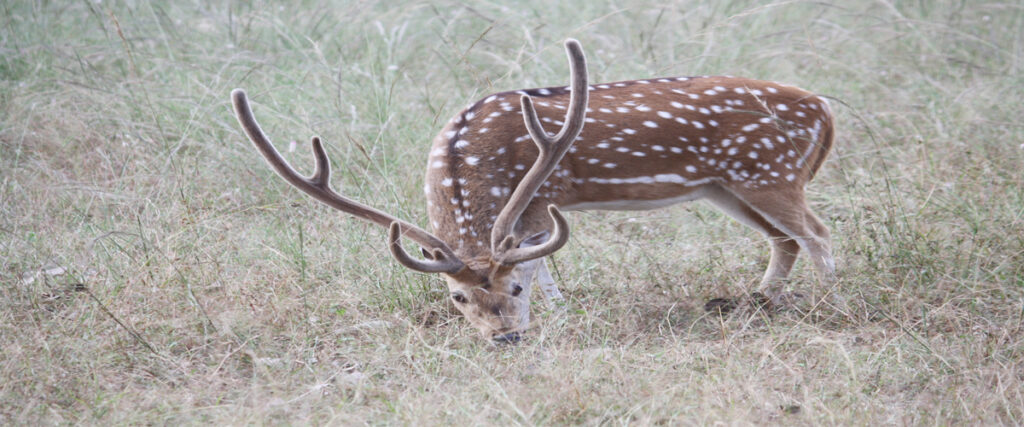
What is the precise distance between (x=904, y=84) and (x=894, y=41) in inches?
33.7

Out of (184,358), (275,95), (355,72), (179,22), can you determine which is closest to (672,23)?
(355,72)

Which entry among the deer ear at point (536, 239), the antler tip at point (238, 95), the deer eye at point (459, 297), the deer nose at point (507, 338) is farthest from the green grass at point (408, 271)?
the antler tip at point (238, 95)

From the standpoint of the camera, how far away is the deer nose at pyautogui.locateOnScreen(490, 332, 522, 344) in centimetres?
386

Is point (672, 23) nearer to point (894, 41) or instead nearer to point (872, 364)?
point (894, 41)

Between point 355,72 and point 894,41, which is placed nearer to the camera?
point 355,72

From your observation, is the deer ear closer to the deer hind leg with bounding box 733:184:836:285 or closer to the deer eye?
the deer eye

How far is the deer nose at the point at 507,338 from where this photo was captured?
12.7 feet

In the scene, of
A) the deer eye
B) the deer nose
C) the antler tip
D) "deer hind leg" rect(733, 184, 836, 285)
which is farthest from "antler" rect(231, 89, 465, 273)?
"deer hind leg" rect(733, 184, 836, 285)

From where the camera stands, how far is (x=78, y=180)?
5.46m

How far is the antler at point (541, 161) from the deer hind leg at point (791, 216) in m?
0.99

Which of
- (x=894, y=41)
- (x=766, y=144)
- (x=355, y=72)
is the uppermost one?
(x=766, y=144)

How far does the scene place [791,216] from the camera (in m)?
4.36

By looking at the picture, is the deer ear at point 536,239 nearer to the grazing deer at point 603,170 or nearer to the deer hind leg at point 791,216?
the grazing deer at point 603,170

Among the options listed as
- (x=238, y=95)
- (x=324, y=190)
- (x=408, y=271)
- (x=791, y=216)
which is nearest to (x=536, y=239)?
(x=408, y=271)
